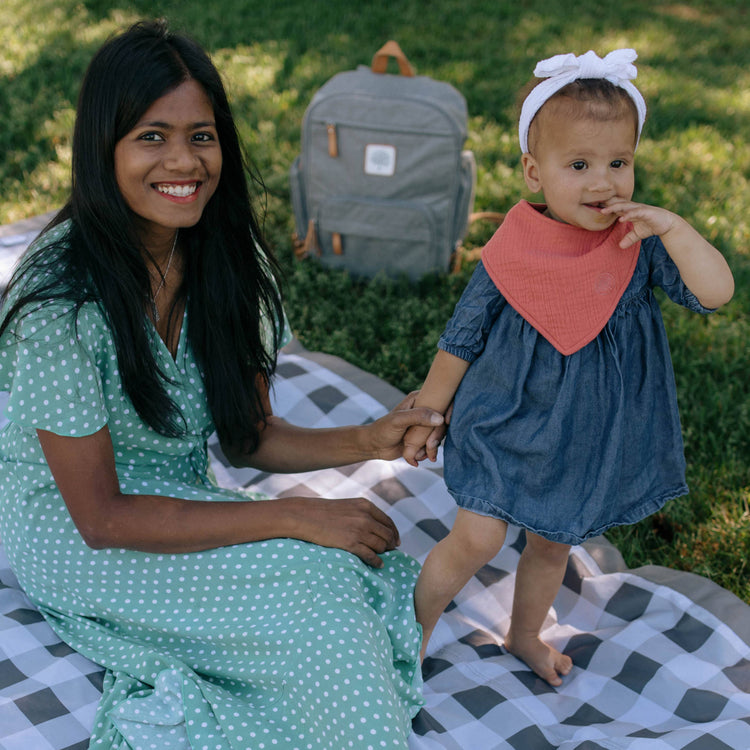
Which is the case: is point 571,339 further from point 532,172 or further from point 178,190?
point 178,190

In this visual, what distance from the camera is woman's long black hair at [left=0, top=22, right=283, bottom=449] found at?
1670 mm

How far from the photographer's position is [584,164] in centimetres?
158

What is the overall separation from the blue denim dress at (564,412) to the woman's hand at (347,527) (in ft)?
A: 0.76

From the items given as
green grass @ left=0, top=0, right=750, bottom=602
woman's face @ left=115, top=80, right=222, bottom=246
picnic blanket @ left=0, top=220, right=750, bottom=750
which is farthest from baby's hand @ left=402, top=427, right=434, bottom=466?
green grass @ left=0, top=0, right=750, bottom=602

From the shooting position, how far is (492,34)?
614 centimetres

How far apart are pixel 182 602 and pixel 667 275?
1202 millimetres

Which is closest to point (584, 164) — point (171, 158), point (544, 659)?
point (171, 158)

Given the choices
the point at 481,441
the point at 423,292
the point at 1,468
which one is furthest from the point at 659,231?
the point at 423,292

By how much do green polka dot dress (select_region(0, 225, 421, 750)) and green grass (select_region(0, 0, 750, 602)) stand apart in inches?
43.3

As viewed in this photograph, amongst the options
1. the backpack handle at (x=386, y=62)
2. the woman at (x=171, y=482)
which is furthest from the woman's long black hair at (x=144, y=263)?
the backpack handle at (x=386, y=62)

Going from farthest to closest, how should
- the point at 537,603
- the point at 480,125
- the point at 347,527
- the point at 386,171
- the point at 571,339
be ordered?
1. the point at 480,125
2. the point at 386,171
3. the point at 537,603
4. the point at 347,527
5. the point at 571,339

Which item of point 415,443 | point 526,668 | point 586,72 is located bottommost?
point 526,668

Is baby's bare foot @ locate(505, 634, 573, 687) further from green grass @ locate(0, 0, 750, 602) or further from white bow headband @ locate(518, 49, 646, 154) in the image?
white bow headband @ locate(518, 49, 646, 154)

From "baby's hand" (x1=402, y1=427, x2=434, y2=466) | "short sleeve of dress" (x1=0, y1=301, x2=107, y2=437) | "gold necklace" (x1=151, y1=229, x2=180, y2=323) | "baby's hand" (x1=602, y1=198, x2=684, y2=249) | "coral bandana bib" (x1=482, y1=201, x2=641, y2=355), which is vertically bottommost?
"baby's hand" (x1=402, y1=427, x2=434, y2=466)
